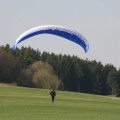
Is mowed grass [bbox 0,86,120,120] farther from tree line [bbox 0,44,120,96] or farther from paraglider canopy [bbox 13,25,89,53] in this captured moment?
tree line [bbox 0,44,120,96]

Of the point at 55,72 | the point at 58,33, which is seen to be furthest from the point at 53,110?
the point at 55,72

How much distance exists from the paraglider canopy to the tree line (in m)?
62.0

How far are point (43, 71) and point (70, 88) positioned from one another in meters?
34.6

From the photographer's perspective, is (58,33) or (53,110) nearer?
(58,33)

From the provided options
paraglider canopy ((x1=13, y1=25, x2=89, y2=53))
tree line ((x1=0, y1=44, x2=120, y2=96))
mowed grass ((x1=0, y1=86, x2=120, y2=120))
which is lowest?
mowed grass ((x1=0, y1=86, x2=120, y2=120))

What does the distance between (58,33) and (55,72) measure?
80.3 m

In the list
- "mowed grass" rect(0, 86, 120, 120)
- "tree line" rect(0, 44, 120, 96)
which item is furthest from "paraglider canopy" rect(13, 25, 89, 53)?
"tree line" rect(0, 44, 120, 96)

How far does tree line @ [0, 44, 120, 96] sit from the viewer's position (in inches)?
4107

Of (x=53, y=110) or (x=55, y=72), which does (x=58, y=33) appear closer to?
(x=53, y=110)

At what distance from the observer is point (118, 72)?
15288 centimetres

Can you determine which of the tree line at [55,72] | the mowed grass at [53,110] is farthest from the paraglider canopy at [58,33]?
the tree line at [55,72]

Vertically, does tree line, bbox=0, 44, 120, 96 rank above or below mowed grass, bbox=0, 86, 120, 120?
above

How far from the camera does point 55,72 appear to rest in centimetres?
11550

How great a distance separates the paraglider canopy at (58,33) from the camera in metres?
35.2
